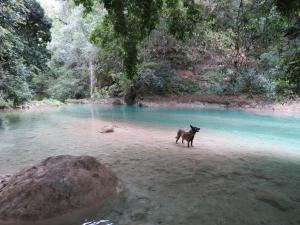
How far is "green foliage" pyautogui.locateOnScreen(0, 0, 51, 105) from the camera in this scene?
1430 centimetres

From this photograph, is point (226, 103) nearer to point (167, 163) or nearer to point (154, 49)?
point (154, 49)

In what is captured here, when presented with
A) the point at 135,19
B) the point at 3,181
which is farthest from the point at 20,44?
the point at 3,181

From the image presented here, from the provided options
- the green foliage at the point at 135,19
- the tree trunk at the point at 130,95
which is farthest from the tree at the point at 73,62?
the green foliage at the point at 135,19

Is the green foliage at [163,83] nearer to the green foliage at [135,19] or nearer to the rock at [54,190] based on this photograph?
the green foliage at [135,19]

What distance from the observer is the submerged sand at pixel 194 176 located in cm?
511

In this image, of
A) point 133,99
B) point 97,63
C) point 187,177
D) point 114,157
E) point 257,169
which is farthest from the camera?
point 97,63

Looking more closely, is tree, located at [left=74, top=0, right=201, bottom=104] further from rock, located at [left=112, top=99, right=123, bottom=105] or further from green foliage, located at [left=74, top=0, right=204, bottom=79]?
rock, located at [left=112, top=99, right=123, bottom=105]

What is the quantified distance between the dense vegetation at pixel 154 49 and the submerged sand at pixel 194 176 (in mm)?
2255

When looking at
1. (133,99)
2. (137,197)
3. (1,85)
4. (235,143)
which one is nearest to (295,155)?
(235,143)

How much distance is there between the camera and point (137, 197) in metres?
5.80

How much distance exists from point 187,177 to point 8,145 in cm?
624

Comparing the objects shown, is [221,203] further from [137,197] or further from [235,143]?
[235,143]

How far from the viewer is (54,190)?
16.5 feet

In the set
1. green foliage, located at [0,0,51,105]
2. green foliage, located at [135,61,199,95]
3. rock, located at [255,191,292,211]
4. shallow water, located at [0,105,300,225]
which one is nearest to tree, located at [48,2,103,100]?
green foliage, located at [135,61,199,95]
